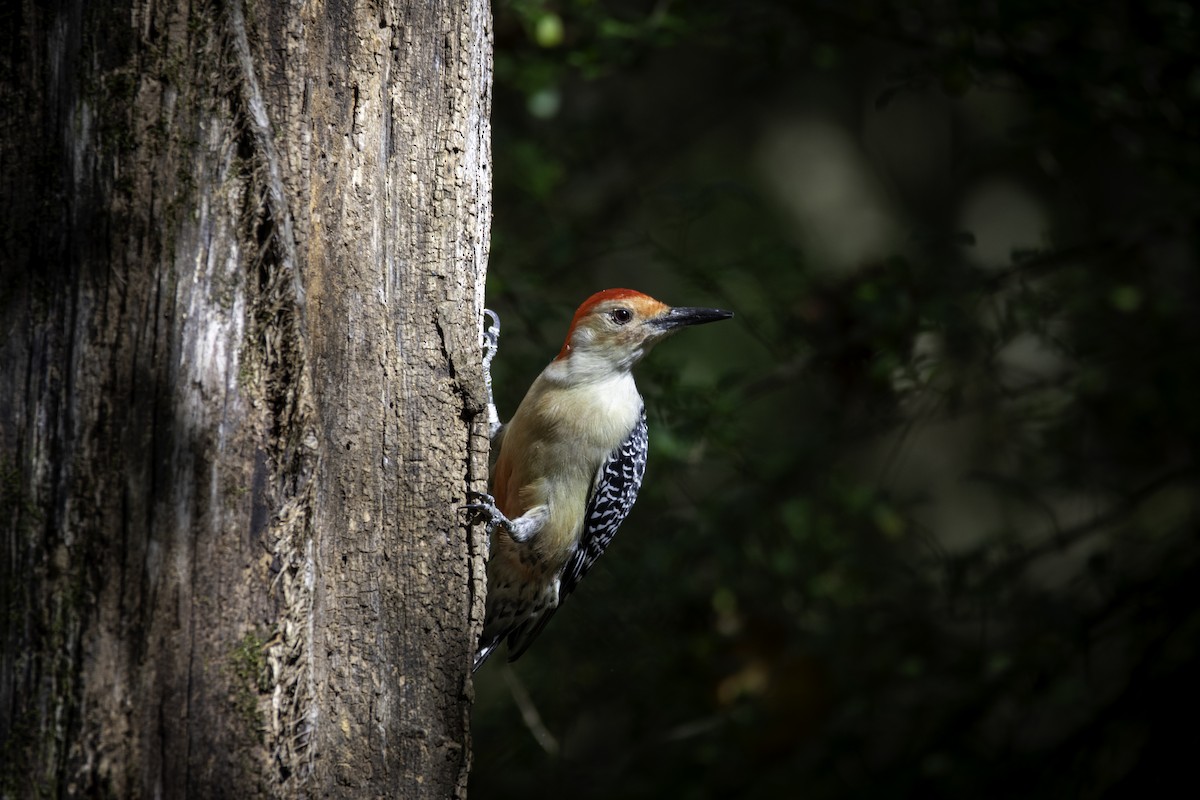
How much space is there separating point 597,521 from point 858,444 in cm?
199

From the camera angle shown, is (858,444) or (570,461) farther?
(858,444)

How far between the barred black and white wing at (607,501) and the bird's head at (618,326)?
32 centimetres

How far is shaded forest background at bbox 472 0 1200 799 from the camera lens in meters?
4.59

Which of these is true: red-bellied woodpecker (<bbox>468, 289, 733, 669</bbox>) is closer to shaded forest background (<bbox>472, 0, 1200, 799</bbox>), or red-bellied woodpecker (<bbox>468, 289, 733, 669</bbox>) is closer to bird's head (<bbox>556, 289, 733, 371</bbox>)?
bird's head (<bbox>556, 289, 733, 371</bbox>)

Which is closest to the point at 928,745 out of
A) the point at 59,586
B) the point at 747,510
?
the point at 747,510

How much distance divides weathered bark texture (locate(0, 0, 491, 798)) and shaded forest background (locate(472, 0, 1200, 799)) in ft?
6.37

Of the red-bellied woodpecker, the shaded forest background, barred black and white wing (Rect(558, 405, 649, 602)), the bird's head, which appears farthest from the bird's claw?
the shaded forest background

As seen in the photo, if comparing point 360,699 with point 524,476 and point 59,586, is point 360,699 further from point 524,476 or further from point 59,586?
point 524,476

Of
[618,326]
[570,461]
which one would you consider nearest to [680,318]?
[618,326]

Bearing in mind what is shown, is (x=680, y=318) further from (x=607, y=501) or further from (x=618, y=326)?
(x=607, y=501)

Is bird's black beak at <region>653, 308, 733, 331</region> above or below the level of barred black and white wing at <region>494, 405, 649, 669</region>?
above

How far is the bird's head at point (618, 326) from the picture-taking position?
14.0ft

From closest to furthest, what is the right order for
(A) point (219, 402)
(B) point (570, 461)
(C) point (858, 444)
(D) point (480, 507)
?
(A) point (219, 402) → (D) point (480, 507) → (B) point (570, 461) → (C) point (858, 444)

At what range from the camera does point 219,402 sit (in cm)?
216
